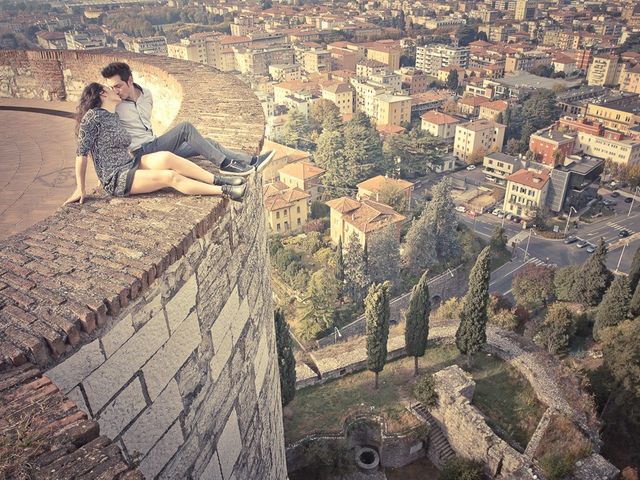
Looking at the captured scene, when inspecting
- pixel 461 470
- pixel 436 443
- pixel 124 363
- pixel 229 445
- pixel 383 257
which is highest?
pixel 124 363

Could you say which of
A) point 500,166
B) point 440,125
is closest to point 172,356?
point 500,166

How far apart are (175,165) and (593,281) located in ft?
72.9

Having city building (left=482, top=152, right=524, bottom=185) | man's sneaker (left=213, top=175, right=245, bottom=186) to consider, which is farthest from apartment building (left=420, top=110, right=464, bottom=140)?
man's sneaker (left=213, top=175, right=245, bottom=186)

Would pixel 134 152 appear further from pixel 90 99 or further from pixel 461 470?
pixel 461 470

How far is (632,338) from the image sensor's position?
13.4m

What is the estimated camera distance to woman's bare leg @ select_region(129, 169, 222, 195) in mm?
3320

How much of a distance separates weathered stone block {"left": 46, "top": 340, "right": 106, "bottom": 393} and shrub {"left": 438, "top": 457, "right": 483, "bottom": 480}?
11568mm

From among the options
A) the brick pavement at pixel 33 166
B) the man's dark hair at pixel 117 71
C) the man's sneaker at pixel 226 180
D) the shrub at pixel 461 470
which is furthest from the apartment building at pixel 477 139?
the man's sneaker at pixel 226 180

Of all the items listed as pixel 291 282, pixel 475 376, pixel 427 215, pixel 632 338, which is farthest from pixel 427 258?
pixel 632 338

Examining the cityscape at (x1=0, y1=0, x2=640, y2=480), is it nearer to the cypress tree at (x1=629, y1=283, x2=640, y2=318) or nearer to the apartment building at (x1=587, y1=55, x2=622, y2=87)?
the cypress tree at (x1=629, y1=283, x2=640, y2=318)

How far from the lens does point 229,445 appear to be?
3.35 m

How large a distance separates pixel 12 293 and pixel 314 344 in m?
20.1

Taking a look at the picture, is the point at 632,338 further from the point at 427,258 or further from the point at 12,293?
the point at 12,293

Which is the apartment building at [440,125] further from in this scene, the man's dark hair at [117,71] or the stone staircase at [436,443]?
the man's dark hair at [117,71]
